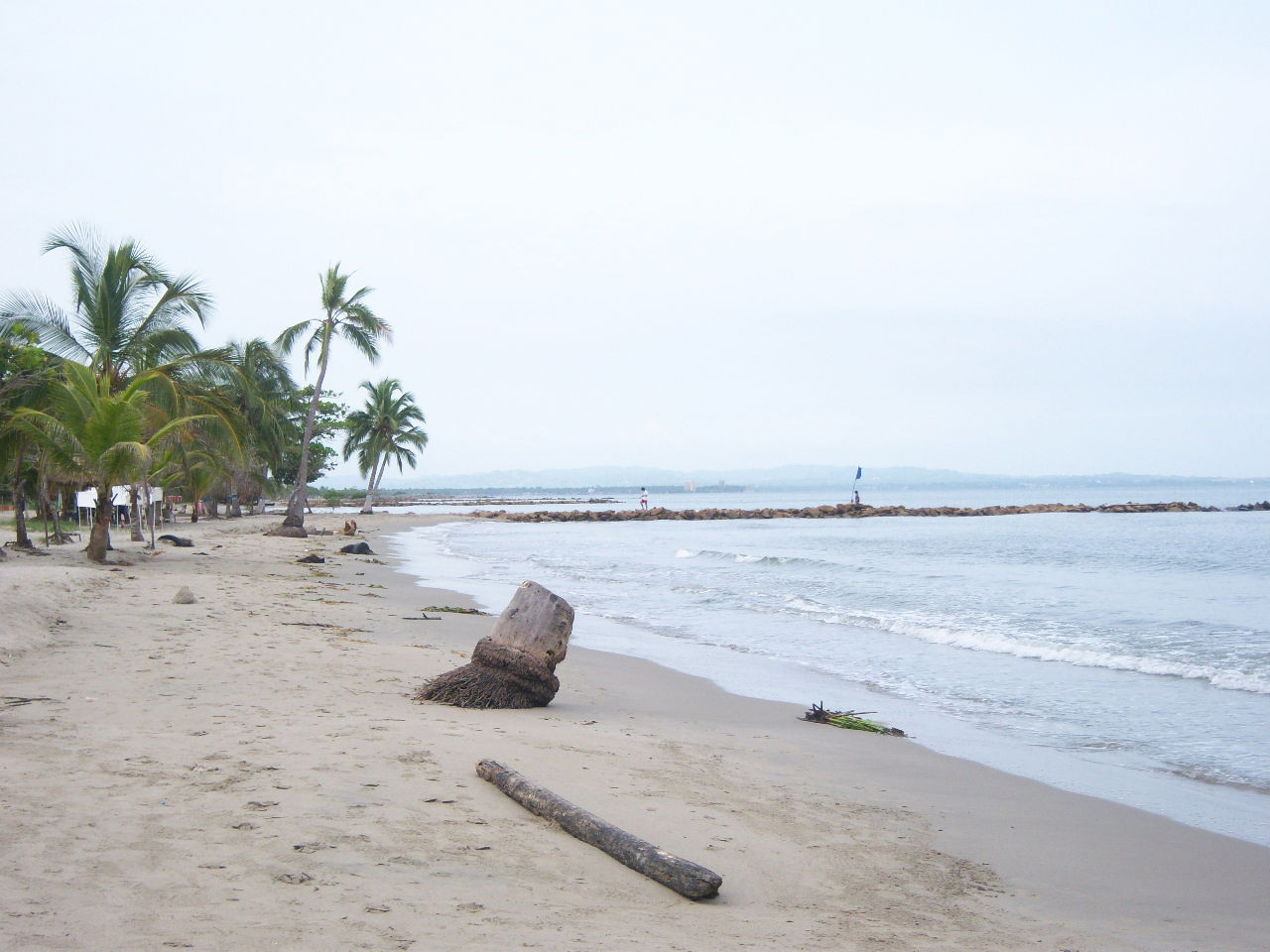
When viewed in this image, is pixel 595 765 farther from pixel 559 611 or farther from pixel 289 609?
pixel 289 609

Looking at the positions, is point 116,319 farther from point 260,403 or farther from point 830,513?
point 830,513

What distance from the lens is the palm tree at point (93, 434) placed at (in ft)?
50.9

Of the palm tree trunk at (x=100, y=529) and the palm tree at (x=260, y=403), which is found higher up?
the palm tree at (x=260, y=403)

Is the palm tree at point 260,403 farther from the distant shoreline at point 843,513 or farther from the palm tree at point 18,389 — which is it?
the distant shoreline at point 843,513

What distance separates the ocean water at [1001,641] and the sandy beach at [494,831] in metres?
1.20

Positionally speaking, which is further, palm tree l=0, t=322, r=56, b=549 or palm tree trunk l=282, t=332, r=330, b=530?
palm tree trunk l=282, t=332, r=330, b=530

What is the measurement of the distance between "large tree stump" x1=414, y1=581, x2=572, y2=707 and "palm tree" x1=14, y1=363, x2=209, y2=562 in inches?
429

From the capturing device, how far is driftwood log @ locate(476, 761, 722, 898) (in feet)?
12.4

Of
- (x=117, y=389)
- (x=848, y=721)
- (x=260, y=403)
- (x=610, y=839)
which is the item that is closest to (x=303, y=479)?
(x=260, y=403)

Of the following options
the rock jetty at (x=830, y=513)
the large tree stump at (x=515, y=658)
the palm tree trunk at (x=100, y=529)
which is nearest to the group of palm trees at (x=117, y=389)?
the palm tree trunk at (x=100, y=529)

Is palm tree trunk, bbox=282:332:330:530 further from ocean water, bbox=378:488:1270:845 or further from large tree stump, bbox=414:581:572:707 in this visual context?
large tree stump, bbox=414:581:572:707

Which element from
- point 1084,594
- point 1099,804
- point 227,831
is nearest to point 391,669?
point 227,831

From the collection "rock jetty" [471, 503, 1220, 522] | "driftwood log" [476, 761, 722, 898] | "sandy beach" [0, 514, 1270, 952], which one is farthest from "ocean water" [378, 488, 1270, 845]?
"rock jetty" [471, 503, 1220, 522]

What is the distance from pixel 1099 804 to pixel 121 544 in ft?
69.7
